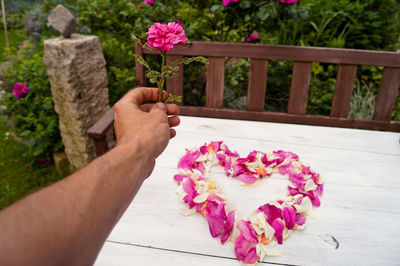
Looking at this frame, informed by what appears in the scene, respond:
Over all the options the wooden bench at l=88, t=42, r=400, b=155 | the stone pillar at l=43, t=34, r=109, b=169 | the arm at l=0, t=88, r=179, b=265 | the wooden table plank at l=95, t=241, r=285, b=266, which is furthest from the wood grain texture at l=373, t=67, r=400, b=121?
the stone pillar at l=43, t=34, r=109, b=169

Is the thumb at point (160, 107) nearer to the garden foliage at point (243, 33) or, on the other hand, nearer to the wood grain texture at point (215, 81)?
the wood grain texture at point (215, 81)

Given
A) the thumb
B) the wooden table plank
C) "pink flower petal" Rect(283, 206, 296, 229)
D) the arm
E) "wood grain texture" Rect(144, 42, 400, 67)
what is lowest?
the wooden table plank

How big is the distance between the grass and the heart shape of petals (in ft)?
7.38

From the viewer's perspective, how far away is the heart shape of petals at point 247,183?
1001 mm

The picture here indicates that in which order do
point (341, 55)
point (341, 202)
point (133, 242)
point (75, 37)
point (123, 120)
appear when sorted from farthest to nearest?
point (75, 37) < point (341, 55) < point (341, 202) < point (133, 242) < point (123, 120)

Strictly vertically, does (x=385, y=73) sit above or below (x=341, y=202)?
above

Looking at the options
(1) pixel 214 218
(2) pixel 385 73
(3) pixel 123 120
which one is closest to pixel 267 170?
(1) pixel 214 218

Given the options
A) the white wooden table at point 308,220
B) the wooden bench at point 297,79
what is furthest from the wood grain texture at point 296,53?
the white wooden table at point 308,220

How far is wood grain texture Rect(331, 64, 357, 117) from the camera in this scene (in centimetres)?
210

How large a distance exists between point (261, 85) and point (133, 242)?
152cm

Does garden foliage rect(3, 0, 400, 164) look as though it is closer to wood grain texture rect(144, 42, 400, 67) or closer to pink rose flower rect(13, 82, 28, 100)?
pink rose flower rect(13, 82, 28, 100)

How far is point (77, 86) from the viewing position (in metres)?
2.61

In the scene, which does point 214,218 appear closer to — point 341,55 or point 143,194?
point 143,194

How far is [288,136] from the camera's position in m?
1.89
